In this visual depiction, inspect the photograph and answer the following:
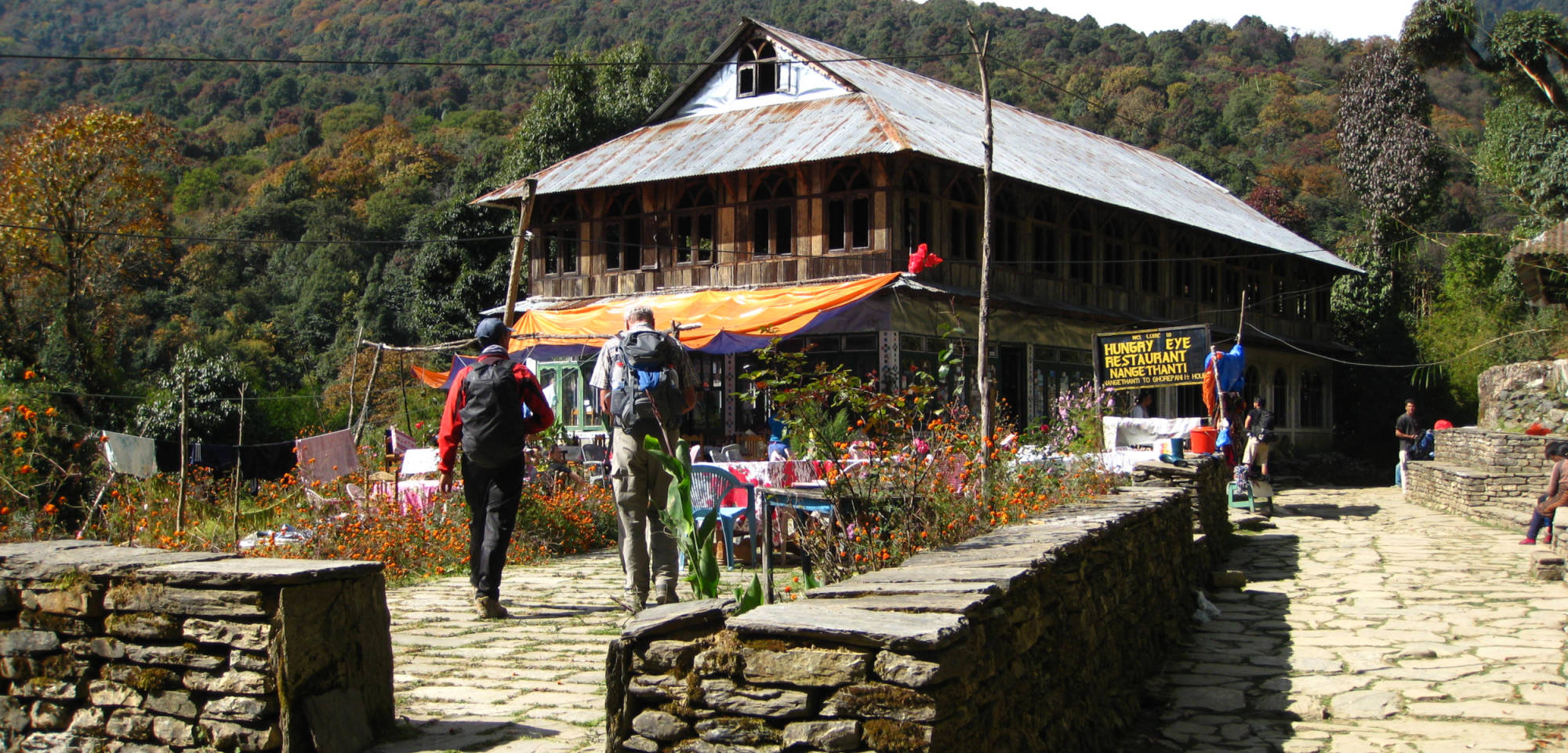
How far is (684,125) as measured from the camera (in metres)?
25.3

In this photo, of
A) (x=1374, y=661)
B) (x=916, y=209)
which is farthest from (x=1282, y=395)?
(x=1374, y=661)

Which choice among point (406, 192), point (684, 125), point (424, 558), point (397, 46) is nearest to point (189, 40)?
point (397, 46)

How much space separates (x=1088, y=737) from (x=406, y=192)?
209ft

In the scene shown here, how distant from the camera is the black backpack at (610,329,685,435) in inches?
259

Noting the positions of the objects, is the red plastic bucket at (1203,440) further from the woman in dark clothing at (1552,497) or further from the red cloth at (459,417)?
the red cloth at (459,417)

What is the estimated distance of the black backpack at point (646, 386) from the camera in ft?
21.6

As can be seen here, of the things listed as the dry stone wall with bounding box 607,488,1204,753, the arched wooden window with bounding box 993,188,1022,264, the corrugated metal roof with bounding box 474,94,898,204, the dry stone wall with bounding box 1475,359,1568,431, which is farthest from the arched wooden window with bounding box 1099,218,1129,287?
the dry stone wall with bounding box 607,488,1204,753

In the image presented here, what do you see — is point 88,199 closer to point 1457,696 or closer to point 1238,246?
point 1238,246

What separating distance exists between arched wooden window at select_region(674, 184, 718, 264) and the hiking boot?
53.7ft

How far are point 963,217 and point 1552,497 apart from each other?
1208 centimetres

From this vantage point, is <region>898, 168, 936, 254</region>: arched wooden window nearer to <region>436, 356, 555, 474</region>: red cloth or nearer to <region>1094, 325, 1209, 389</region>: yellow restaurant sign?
<region>1094, 325, 1209, 389</region>: yellow restaurant sign

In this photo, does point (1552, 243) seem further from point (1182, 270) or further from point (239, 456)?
point (239, 456)

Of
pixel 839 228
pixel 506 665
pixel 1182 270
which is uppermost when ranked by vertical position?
pixel 1182 270

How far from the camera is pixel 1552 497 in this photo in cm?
1205
